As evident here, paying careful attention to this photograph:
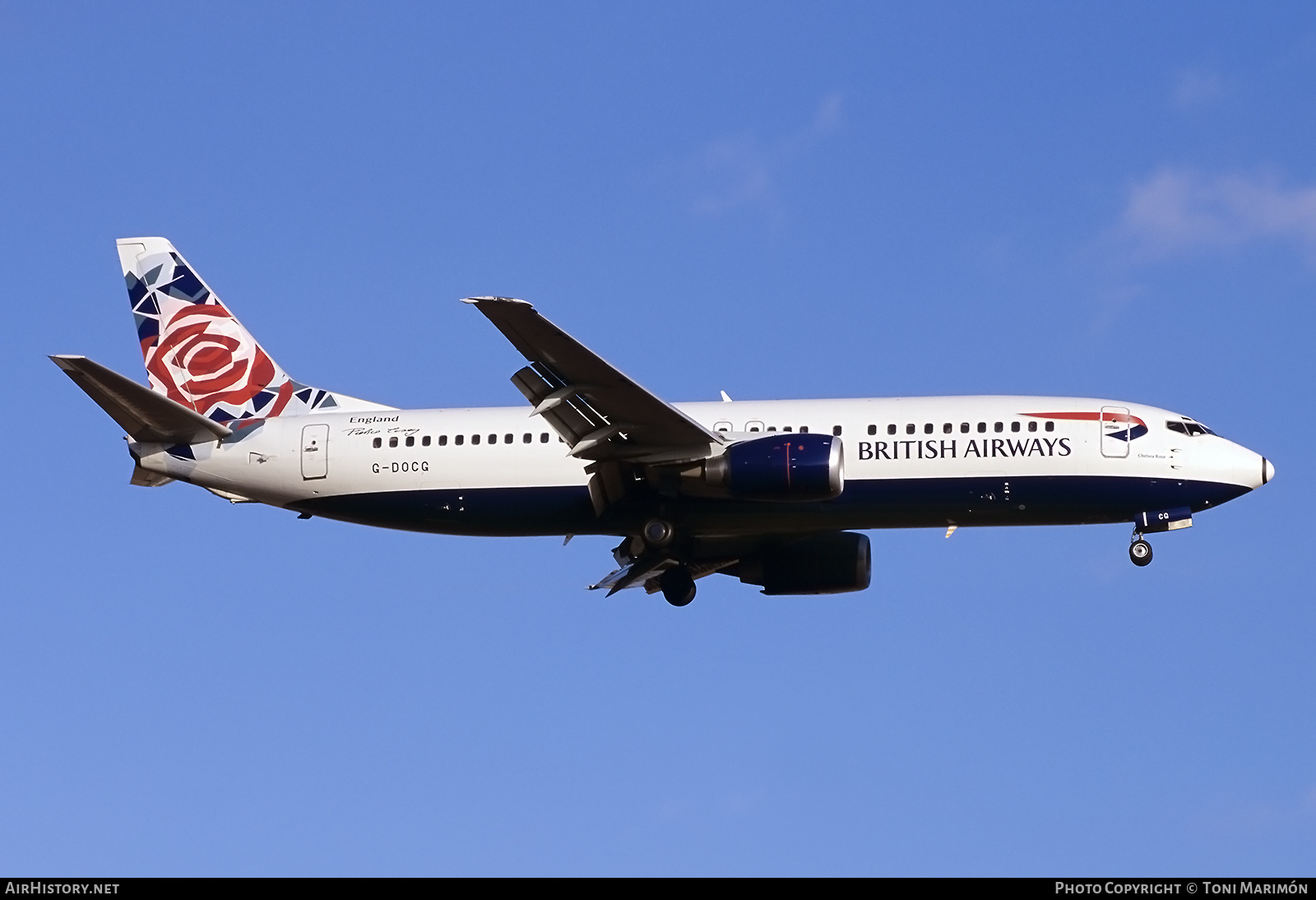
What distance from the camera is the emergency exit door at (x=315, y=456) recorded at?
44.7 meters

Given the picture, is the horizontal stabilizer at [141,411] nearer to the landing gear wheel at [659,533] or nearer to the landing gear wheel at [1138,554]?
the landing gear wheel at [659,533]

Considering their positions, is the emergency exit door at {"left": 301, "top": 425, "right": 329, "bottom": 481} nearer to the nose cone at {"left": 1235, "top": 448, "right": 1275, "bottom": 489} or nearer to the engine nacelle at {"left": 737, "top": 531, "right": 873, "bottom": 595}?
the engine nacelle at {"left": 737, "top": 531, "right": 873, "bottom": 595}

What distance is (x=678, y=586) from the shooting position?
150ft

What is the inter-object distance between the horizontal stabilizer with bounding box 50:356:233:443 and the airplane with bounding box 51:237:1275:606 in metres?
0.06

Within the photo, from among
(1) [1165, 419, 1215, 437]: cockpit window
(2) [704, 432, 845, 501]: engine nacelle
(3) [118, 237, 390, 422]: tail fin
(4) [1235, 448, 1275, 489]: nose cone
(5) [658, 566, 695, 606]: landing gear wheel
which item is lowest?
(5) [658, 566, 695, 606]: landing gear wheel

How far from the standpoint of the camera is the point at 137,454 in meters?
44.7

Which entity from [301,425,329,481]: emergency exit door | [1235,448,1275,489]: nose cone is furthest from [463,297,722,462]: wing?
[1235,448,1275,489]: nose cone

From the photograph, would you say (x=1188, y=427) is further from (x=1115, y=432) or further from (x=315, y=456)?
(x=315, y=456)

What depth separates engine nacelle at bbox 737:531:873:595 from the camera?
4547cm

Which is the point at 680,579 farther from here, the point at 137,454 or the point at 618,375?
the point at 137,454

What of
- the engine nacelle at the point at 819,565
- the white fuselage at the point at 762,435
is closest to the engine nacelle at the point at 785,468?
the white fuselage at the point at 762,435

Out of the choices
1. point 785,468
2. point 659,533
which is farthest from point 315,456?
point 785,468
